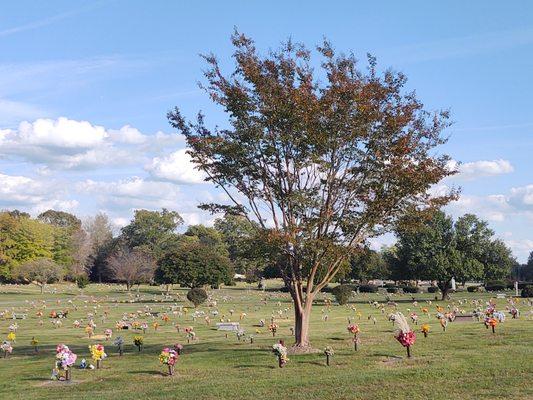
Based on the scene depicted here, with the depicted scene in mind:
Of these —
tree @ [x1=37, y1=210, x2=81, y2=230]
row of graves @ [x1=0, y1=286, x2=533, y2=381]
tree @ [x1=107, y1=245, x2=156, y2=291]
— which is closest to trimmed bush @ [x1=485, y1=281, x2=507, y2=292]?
row of graves @ [x1=0, y1=286, x2=533, y2=381]

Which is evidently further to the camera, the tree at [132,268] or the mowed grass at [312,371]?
the tree at [132,268]

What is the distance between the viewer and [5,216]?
308 feet

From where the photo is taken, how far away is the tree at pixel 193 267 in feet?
229

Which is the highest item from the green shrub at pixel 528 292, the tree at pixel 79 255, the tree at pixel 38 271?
the tree at pixel 79 255

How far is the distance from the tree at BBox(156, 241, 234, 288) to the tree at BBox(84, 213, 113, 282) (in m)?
44.8

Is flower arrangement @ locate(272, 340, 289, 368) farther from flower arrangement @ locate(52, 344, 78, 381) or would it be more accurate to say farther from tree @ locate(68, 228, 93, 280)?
tree @ locate(68, 228, 93, 280)

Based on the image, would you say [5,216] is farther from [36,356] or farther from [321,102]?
[321,102]

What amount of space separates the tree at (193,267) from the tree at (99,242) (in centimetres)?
4477

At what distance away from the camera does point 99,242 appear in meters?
123

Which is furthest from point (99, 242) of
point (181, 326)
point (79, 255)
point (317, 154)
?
point (317, 154)

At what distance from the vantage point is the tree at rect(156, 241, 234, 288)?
69.7 m

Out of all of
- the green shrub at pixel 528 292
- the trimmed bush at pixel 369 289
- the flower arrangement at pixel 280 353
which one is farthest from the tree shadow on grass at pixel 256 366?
the trimmed bush at pixel 369 289

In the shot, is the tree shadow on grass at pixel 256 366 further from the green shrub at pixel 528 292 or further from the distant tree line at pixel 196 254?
the green shrub at pixel 528 292

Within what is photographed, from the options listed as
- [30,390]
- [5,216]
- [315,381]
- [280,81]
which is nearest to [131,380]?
[30,390]
